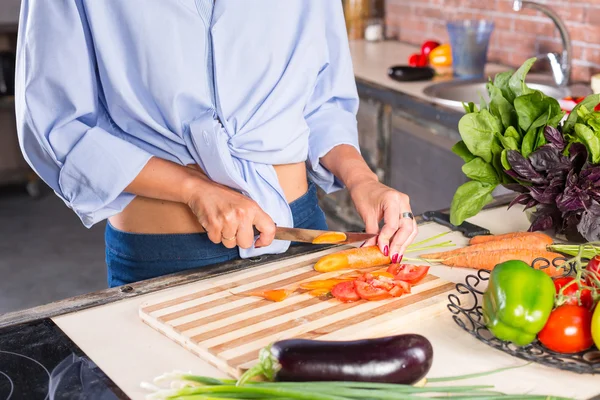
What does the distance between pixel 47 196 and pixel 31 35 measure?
12.5ft

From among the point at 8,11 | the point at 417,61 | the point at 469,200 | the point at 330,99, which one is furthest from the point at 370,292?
the point at 8,11

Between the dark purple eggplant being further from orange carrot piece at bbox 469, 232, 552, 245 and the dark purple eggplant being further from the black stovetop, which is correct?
orange carrot piece at bbox 469, 232, 552, 245

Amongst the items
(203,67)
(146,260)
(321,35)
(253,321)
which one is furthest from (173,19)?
(253,321)

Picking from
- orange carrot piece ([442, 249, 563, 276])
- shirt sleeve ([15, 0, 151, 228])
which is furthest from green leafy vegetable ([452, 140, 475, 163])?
shirt sleeve ([15, 0, 151, 228])

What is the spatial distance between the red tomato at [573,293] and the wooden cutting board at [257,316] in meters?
0.17

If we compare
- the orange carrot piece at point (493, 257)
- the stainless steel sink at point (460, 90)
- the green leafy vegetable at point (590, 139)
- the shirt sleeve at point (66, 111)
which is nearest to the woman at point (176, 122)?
the shirt sleeve at point (66, 111)

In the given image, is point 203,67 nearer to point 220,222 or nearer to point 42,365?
point 220,222

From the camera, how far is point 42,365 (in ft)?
3.44

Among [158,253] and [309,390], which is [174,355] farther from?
[158,253]

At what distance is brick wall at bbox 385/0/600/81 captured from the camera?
Answer: 2.80 metres

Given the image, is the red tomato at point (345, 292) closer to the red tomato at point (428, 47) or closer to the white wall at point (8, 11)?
the red tomato at point (428, 47)

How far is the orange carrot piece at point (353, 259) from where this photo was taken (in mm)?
1325

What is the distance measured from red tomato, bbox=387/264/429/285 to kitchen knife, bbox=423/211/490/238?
239 mm

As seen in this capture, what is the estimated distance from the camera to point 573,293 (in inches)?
43.1
